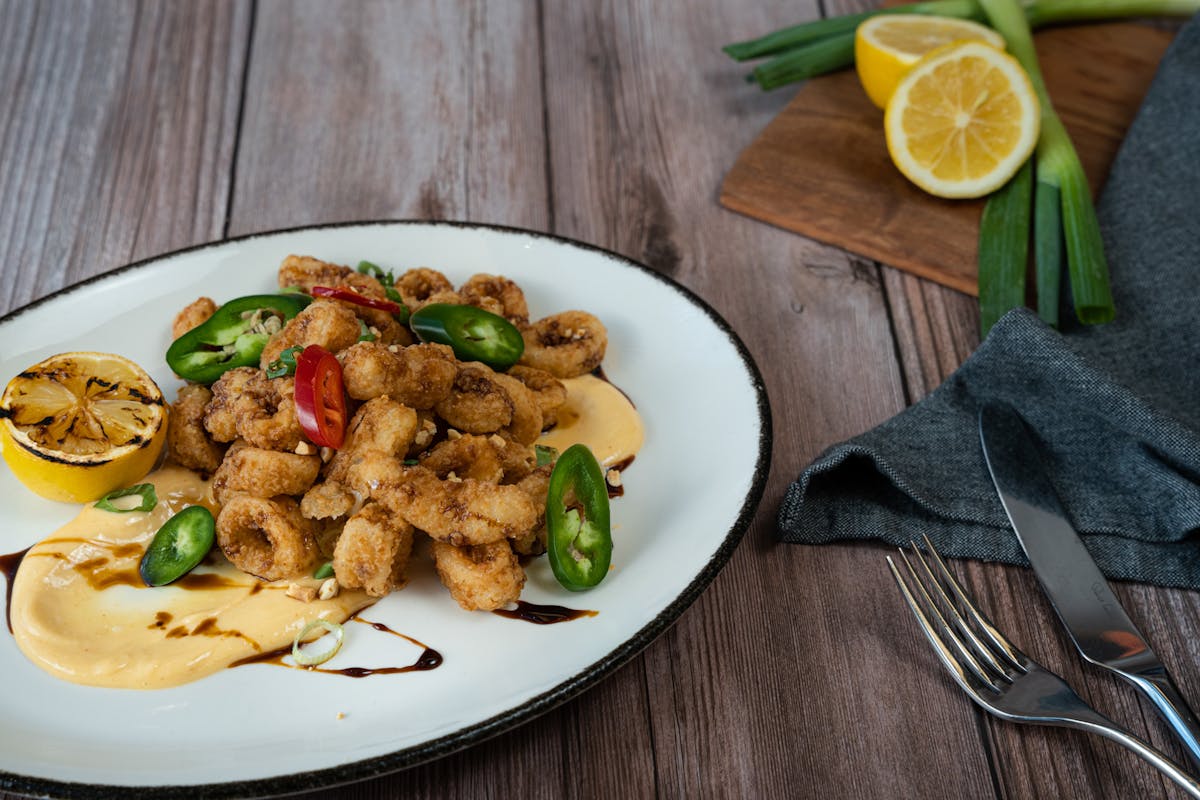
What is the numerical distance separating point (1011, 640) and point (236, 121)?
3.77m

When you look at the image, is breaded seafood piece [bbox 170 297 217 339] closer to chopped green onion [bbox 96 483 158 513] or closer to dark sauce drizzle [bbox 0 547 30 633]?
chopped green onion [bbox 96 483 158 513]

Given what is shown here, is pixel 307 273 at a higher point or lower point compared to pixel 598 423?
higher

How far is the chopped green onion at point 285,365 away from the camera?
2798mm

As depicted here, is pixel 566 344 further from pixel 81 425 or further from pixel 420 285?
pixel 81 425

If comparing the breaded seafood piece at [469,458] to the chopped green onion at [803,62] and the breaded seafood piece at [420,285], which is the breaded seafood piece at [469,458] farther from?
the chopped green onion at [803,62]

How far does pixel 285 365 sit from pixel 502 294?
28.8 inches

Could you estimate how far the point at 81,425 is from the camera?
2762mm

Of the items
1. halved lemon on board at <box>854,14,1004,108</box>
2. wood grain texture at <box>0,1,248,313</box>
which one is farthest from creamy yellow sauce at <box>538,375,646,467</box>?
halved lemon on board at <box>854,14,1004,108</box>

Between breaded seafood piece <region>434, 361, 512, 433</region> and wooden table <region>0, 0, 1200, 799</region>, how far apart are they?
0.71 metres

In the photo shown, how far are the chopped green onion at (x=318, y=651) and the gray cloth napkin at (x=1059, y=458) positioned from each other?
1221mm

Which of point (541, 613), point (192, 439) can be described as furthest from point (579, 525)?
point (192, 439)

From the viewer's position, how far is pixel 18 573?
2.59m

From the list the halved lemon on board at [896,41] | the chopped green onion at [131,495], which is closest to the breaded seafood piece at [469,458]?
the chopped green onion at [131,495]

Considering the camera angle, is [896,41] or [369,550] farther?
[896,41]
